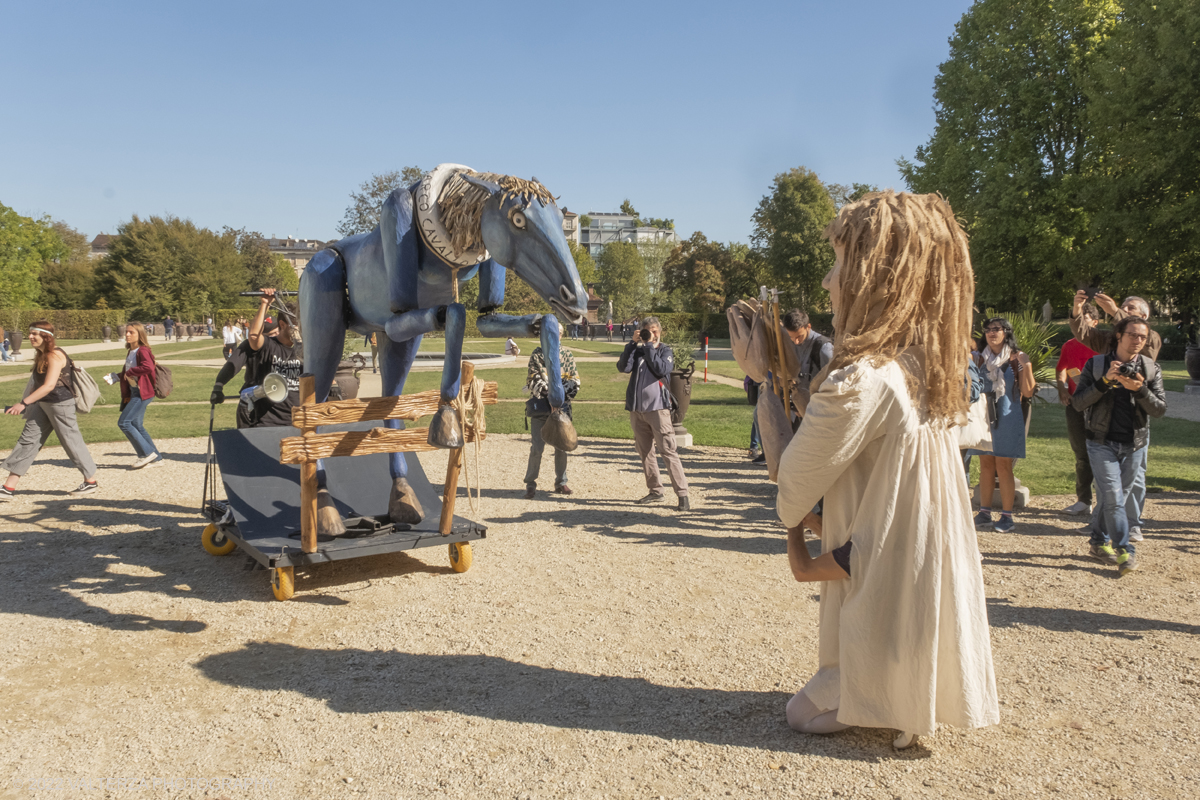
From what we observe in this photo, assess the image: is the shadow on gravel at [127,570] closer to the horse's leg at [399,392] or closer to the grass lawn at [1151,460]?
the horse's leg at [399,392]

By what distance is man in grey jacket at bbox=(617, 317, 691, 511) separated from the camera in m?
7.78

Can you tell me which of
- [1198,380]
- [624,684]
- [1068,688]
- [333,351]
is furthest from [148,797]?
[1198,380]

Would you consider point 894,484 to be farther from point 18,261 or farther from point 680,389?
point 18,261

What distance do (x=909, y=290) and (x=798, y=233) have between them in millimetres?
50432

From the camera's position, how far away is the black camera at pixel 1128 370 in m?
5.54

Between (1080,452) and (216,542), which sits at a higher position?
(1080,452)

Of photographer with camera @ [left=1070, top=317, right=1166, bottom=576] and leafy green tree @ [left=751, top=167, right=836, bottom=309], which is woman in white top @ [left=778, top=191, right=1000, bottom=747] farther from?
leafy green tree @ [left=751, top=167, right=836, bottom=309]

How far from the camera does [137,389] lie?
31.7ft

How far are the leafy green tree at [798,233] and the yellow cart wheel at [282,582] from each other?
47.3 metres

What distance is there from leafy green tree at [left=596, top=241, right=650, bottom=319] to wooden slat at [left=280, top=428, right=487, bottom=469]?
68130 mm

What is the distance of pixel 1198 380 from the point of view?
19.3 m

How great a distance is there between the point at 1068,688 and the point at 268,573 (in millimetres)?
5142

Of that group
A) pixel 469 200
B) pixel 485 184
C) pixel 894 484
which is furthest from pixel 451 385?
pixel 894 484

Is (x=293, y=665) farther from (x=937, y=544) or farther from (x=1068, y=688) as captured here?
(x=1068, y=688)
